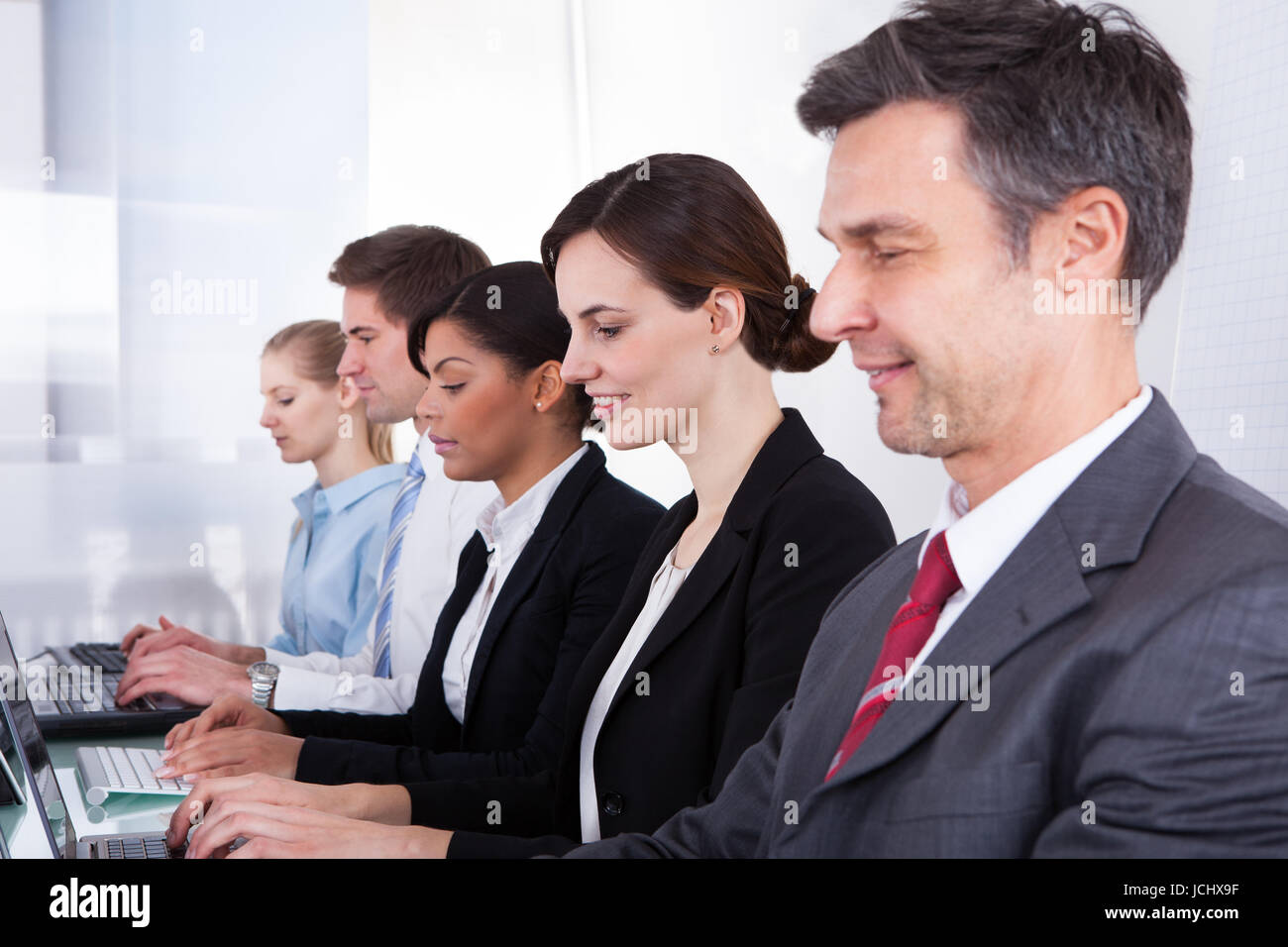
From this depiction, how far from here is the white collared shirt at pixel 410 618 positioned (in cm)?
214

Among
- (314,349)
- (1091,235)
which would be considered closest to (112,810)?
(1091,235)

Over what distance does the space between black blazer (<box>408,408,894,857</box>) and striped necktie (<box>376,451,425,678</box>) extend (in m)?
0.94

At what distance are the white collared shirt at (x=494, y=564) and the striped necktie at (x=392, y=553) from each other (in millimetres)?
463

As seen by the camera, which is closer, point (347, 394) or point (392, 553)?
point (392, 553)

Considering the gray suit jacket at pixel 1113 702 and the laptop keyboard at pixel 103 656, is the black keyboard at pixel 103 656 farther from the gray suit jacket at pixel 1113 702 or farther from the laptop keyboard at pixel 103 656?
the gray suit jacket at pixel 1113 702

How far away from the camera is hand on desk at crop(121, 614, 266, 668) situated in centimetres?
227

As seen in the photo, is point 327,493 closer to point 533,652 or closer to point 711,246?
point 533,652

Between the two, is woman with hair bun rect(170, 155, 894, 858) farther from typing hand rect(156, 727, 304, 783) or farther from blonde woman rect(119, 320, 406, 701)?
blonde woman rect(119, 320, 406, 701)

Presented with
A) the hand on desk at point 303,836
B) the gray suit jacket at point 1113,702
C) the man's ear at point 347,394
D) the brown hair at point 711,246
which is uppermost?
the brown hair at point 711,246

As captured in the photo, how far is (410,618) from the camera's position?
2.33 metres

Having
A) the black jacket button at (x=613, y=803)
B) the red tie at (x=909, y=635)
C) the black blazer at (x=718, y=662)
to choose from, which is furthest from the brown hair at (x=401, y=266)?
the red tie at (x=909, y=635)

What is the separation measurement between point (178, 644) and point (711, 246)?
149 cm

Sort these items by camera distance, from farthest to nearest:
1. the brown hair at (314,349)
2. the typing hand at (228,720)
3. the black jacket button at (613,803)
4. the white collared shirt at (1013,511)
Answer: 1. the brown hair at (314,349)
2. the typing hand at (228,720)
3. the black jacket button at (613,803)
4. the white collared shirt at (1013,511)

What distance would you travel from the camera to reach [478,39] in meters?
3.96
